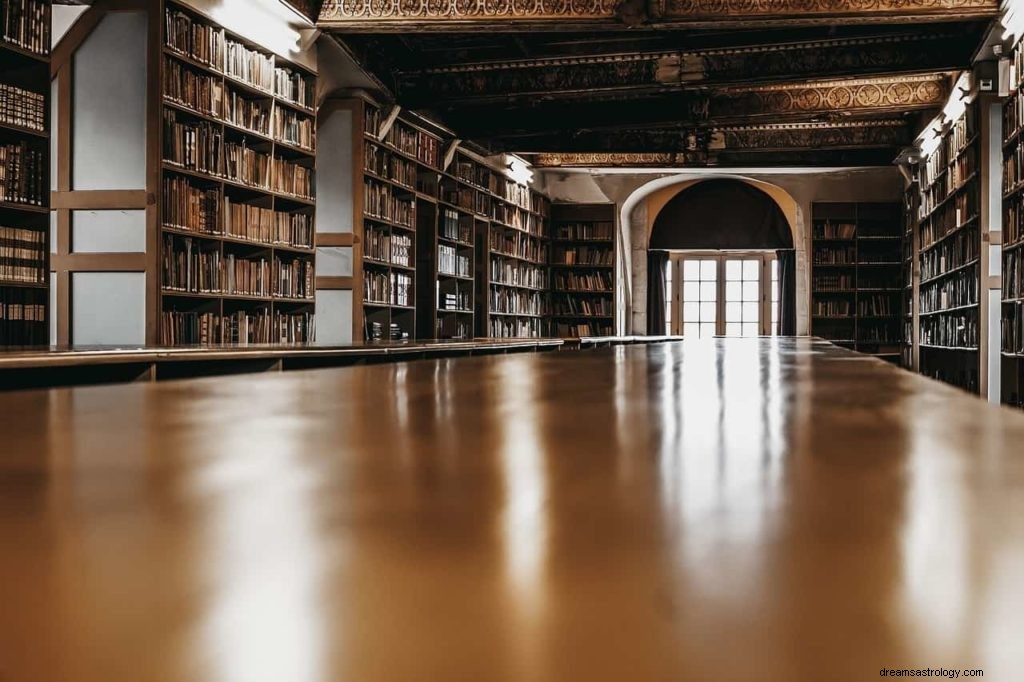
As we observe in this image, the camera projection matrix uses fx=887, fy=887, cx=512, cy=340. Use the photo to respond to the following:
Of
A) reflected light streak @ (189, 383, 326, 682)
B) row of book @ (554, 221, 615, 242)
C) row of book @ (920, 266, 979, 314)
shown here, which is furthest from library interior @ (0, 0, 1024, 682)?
row of book @ (554, 221, 615, 242)

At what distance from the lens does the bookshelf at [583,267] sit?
13953 mm

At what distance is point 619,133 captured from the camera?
1184cm

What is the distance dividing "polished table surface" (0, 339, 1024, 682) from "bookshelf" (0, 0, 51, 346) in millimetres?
4400

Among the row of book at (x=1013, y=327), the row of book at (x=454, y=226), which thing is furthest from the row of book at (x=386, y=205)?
the row of book at (x=1013, y=327)

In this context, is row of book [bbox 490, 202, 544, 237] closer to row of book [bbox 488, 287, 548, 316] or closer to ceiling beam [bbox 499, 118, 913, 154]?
ceiling beam [bbox 499, 118, 913, 154]

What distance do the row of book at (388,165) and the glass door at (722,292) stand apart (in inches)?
286

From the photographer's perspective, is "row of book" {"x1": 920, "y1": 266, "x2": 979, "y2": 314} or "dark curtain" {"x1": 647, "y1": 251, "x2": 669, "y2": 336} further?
"dark curtain" {"x1": 647, "y1": 251, "x2": 669, "y2": 336}

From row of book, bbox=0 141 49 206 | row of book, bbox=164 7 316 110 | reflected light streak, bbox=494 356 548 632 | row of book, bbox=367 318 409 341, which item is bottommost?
reflected light streak, bbox=494 356 548 632

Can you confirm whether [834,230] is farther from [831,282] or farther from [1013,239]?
[1013,239]

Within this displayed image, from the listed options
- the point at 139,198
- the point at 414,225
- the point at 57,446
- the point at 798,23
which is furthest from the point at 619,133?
the point at 57,446

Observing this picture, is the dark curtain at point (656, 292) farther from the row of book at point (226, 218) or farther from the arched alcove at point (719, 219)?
the row of book at point (226, 218)

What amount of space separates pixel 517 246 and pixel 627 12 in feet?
19.1

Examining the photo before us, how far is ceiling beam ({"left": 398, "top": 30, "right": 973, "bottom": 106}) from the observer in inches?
307

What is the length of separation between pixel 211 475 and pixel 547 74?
8.77 m
